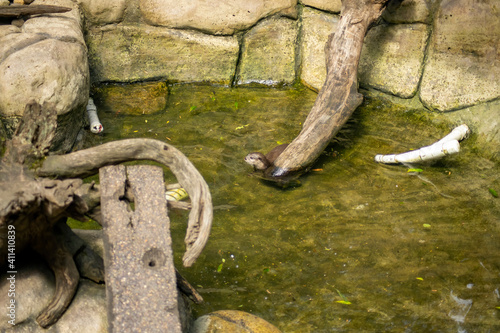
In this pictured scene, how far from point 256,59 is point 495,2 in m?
2.73

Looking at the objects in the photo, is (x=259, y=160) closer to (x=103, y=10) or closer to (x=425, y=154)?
(x=425, y=154)

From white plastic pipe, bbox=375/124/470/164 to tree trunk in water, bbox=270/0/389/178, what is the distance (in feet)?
1.91

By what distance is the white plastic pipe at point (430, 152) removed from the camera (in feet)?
16.2

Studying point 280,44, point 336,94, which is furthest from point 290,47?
point 336,94

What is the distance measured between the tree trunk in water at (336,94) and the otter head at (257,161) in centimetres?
10

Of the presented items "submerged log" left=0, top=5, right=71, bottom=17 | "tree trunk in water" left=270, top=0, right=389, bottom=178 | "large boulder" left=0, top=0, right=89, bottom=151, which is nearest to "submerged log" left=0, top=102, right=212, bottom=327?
"large boulder" left=0, top=0, right=89, bottom=151

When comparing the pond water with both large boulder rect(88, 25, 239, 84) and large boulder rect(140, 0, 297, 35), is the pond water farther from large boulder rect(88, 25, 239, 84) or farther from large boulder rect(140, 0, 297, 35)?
large boulder rect(140, 0, 297, 35)

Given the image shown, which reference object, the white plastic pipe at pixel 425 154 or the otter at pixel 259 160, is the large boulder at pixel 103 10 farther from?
the white plastic pipe at pixel 425 154

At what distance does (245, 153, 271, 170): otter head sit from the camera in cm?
495

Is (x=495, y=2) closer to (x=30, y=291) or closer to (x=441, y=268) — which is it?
(x=441, y=268)

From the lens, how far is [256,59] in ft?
21.4

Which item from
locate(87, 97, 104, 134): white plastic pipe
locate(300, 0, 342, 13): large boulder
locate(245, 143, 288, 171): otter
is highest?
locate(300, 0, 342, 13): large boulder

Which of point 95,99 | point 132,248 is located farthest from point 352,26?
point 132,248

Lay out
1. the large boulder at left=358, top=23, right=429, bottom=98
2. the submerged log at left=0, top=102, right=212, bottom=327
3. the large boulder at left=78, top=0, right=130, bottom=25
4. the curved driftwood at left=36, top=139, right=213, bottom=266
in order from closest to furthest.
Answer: the submerged log at left=0, top=102, right=212, bottom=327 < the curved driftwood at left=36, top=139, right=213, bottom=266 < the large boulder at left=358, top=23, right=429, bottom=98 < the large boulder at left=78, top=0, right=130, bottom=25
